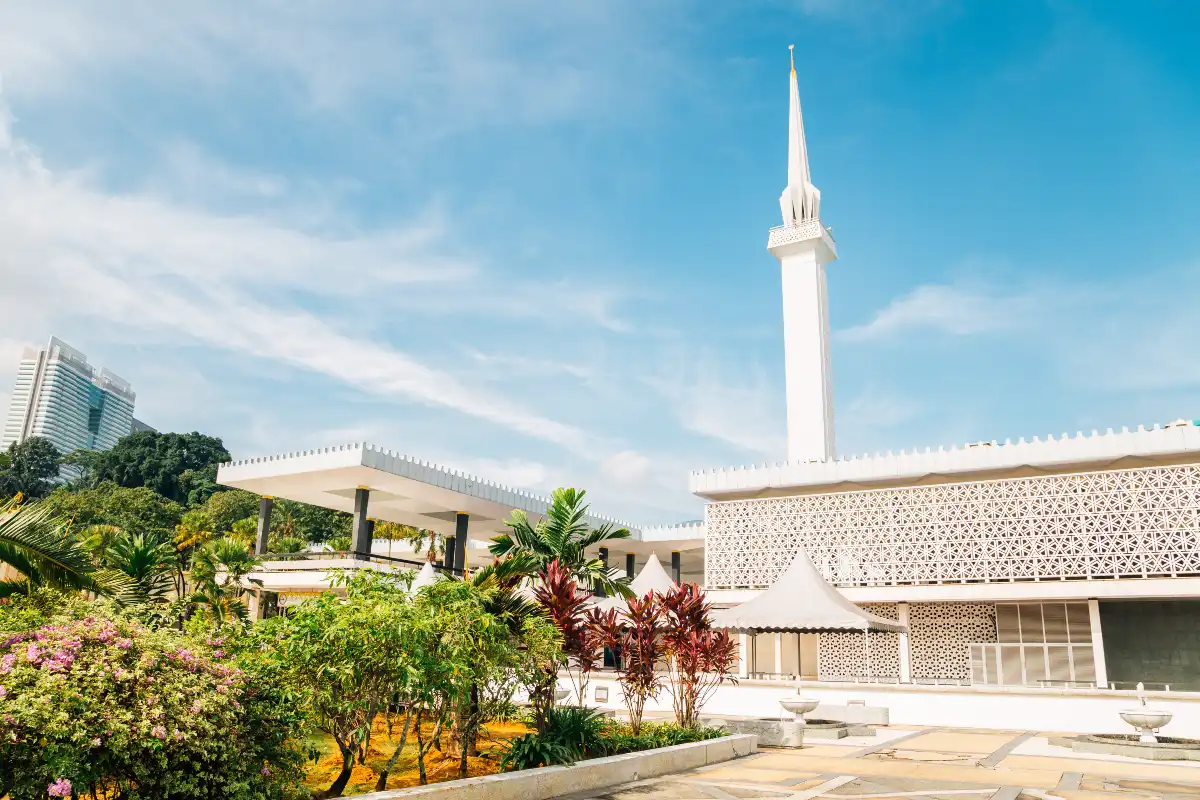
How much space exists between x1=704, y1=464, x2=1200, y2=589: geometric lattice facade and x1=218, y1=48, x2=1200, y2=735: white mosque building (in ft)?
0.11

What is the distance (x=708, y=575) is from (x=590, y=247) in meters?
10.9

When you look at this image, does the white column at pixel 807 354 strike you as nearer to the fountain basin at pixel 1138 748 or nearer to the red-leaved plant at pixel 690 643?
the fountain basin at pixel 1138 748

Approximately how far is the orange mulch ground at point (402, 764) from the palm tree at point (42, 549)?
257 cm

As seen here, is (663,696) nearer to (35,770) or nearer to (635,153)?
(635,153)

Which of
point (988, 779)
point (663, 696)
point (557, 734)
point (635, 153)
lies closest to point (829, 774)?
point (988, 779)

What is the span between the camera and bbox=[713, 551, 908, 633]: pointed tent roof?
1591cm

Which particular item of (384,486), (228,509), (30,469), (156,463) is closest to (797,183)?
(384,486)

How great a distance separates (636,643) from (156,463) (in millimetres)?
57136

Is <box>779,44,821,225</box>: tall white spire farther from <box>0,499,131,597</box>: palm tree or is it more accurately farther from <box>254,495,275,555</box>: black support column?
<box>0,499,131,597</box>: palm tree

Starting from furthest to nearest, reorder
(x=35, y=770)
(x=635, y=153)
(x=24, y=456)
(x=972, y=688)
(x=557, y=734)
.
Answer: (x=24, y=456) → (x=635, y=153) → (x=972, y=688) → (x=557, y=734) → (x=35, y=770)

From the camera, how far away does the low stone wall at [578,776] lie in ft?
19.4

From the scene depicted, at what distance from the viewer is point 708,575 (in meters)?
23.5

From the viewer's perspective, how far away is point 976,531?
2038 cm

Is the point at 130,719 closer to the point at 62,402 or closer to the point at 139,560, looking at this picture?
the point at 139,560
